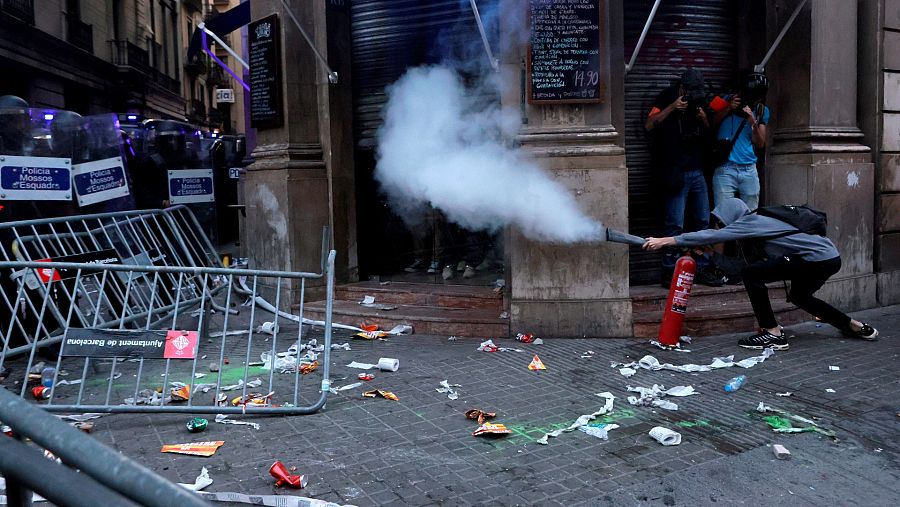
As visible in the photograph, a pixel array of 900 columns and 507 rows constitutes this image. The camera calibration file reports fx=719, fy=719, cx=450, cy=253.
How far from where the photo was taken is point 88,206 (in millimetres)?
8586

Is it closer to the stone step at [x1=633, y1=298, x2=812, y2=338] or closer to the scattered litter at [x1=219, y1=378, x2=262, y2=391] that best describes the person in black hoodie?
the stone step at [x1=633, y1=298, x2=812, y2=338]

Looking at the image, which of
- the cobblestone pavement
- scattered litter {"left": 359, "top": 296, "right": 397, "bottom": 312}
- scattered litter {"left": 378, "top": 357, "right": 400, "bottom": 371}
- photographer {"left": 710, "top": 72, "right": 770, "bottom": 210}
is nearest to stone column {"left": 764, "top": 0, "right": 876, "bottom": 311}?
photographer {"left": 710, "top": 72, "right": 770, "bottom": 210}

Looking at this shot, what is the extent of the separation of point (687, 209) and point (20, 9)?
21068mm

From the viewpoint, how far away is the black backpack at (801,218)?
20.8 ft

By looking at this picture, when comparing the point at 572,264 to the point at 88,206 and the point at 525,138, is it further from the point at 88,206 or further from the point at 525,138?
the point at 88,206

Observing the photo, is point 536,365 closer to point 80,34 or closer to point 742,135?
point 742,135

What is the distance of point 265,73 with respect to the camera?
27.6ft

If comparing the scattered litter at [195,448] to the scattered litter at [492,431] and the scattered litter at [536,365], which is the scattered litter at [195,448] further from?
the scattered litter at [536,365]

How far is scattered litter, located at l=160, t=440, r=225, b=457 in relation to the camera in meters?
4.04

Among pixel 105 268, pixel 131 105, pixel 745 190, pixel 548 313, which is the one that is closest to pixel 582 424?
pixel 548 313

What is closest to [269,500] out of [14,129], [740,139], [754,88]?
[740,139]

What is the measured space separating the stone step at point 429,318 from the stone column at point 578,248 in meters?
0.32

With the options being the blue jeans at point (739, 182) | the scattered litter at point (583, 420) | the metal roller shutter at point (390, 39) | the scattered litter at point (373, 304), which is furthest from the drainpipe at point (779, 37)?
the scattered litter at point (373, 304)

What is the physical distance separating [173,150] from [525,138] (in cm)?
775
